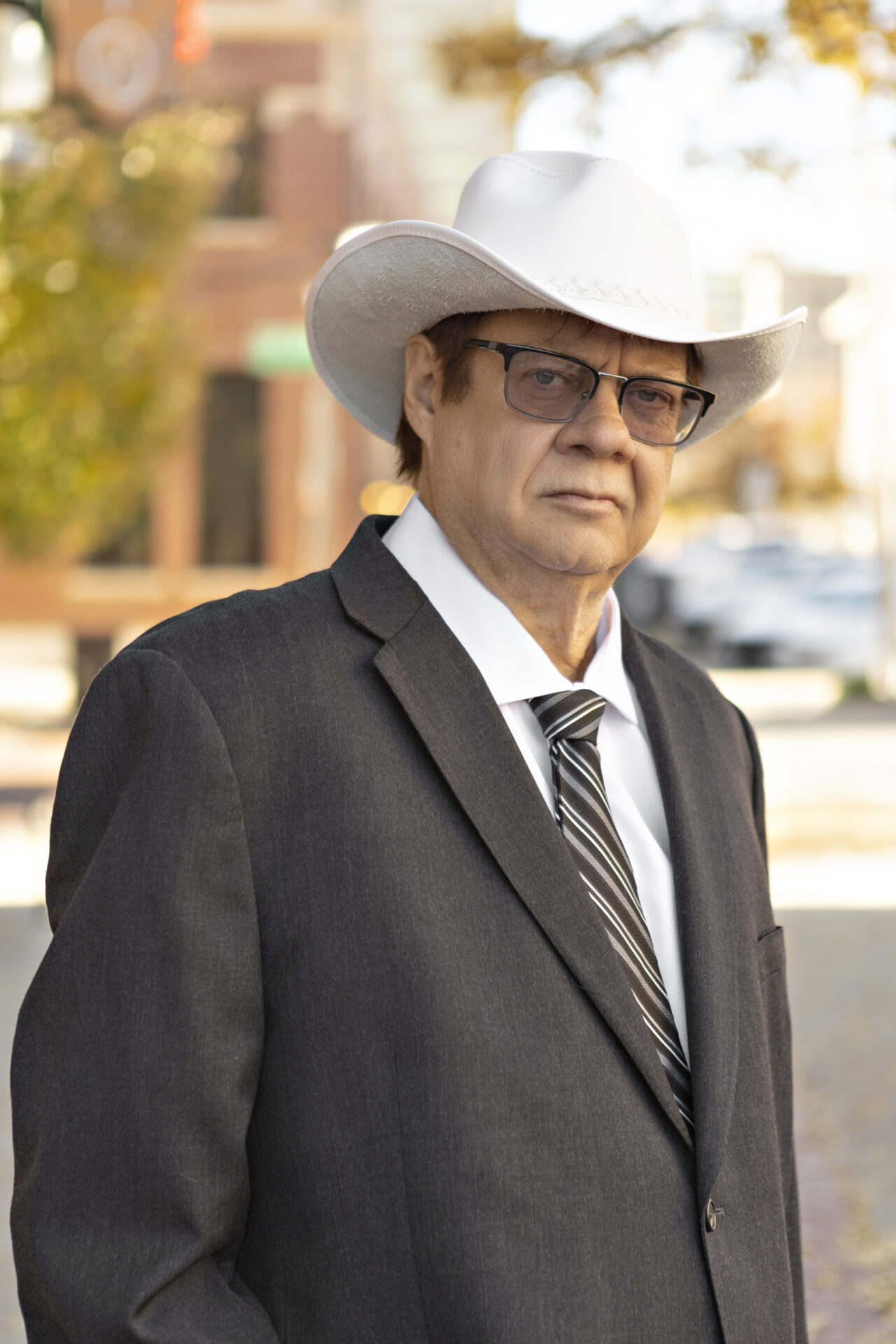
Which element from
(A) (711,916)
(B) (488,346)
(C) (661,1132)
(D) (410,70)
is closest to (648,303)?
(B) (488,346)

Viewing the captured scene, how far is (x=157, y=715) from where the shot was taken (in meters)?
1.58

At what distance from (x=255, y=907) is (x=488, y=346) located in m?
0.76

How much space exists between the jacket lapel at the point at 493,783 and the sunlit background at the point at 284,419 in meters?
0.54

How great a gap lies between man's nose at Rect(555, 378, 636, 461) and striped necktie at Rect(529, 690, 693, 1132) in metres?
0.31

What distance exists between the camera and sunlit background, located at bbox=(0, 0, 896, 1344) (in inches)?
220

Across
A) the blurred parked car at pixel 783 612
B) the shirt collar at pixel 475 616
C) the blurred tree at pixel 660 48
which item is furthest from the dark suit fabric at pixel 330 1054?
the blurred parked car at pixel 783 612

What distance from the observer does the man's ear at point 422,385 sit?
6.52ft

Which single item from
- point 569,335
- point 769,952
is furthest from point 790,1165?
point 569,335

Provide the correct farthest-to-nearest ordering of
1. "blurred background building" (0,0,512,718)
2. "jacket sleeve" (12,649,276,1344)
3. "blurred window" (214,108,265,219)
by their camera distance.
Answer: "blurred window" (214,108,265,219) < "blurred background building" (0,0,512,718) < "jacket sleeve" (12,649,276,1344)

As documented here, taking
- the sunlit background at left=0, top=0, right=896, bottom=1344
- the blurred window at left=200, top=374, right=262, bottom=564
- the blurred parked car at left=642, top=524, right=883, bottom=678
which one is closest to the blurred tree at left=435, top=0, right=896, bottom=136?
the sunlit background at left=0, top=0, right=896, bottom=1344

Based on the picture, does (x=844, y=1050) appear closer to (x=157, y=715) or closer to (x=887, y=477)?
(x=157, y=715)

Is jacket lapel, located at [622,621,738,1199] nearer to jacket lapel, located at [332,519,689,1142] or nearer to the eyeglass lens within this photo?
jacket lapel, located at [332,519,689,1142]

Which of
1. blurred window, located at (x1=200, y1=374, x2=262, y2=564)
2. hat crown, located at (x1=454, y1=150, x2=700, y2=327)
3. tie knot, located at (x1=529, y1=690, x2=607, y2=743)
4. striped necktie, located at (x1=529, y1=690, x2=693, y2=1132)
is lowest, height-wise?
striped necktie, located at (x1=529, y1=690, x2=693, y2=1132)

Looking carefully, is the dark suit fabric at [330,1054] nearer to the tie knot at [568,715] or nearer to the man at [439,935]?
the man at [439,935]
